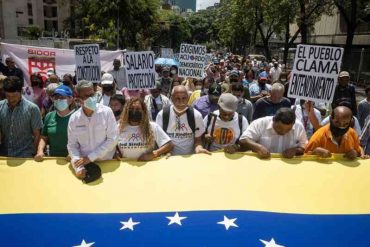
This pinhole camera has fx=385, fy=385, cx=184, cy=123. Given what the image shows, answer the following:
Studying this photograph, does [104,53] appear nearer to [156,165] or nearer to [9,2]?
A: [156,165]

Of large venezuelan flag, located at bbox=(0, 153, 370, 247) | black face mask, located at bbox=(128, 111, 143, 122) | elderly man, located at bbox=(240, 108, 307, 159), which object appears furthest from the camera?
elderly man, located at bbox=(240, 108, 307, 159)

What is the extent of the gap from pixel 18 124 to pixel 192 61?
16.6 ft

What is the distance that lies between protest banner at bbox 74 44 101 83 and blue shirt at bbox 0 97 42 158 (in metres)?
2.71

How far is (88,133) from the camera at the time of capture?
3865 mm

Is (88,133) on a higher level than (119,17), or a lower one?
lower

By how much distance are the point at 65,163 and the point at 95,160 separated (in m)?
0.32

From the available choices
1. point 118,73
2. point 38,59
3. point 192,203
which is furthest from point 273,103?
point 38,59

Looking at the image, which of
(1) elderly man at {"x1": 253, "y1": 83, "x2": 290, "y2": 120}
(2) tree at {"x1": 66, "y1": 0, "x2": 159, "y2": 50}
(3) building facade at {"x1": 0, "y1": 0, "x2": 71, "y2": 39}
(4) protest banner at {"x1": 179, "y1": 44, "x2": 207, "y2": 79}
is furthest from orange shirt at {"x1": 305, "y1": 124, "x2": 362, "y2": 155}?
(3) building facade at {"x1": 0, "y1": 0, "x2": 71, "y2": 39}

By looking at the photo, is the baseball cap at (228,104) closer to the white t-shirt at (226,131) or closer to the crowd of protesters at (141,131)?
the crowd of protesters at (141,131)

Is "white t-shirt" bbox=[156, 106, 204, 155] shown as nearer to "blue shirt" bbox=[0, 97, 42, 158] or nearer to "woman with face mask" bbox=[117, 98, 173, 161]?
"woman with face mask" bbox=[117, 98, 173, 161]

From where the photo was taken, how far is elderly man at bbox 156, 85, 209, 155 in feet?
14.8

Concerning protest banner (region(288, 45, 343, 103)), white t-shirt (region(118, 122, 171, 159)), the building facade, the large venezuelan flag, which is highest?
the building facade

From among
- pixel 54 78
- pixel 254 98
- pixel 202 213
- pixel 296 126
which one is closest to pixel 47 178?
pixel 202 213

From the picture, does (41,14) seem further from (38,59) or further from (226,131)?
(226,131)
